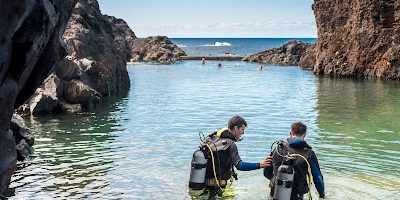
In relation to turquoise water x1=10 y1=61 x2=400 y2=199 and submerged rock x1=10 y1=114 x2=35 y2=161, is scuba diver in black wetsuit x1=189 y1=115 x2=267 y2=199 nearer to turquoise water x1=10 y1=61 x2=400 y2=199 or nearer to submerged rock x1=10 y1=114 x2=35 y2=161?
turquoise water x1=10 y1=61 x2=400 y2=199

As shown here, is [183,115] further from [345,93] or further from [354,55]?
[354,55]

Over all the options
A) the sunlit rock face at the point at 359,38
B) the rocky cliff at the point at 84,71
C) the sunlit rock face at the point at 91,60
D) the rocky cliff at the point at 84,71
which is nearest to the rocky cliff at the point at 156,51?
the sunlit rock face at the point at 359,38

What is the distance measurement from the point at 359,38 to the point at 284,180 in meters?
57.8

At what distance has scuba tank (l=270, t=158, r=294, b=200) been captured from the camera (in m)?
9.83

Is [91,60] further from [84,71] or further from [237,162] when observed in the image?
[237,162]

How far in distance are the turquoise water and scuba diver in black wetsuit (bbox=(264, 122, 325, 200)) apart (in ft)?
11.5

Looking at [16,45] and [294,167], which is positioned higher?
[16,45]

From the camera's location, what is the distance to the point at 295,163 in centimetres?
998

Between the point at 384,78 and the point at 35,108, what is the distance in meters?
41.3

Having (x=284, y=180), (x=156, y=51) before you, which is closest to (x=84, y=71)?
(x=284, y=180)

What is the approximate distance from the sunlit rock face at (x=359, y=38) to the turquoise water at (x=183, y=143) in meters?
19.7

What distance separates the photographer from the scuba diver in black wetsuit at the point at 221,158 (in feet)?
35.9

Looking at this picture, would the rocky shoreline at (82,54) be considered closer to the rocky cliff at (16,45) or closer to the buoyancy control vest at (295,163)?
the rocky cliff at (16,45)

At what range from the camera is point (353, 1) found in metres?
67.6
